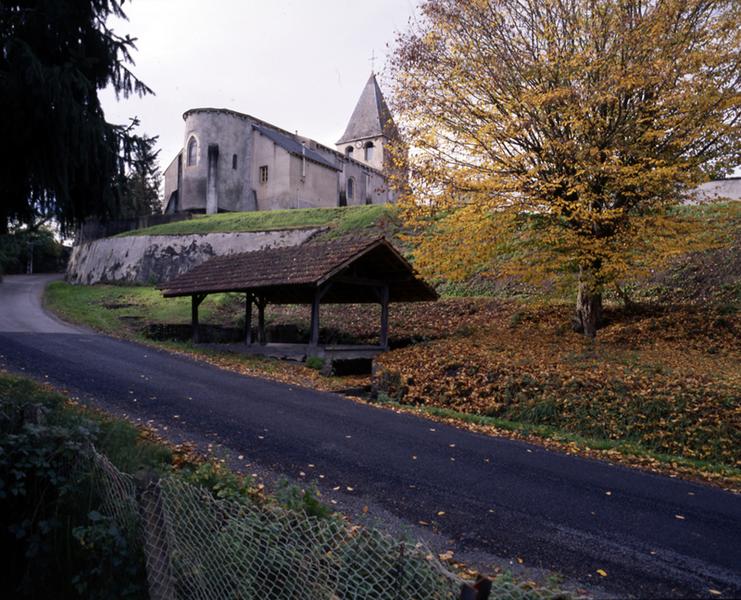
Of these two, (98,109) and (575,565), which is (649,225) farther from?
(98,109)

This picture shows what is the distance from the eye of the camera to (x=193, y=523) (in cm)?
414

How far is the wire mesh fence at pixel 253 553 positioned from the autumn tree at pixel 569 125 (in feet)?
35.8

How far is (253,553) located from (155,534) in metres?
0.78

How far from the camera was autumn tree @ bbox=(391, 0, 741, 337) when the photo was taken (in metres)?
12.5

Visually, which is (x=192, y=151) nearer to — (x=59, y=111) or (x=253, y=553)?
(x=59, y=111)

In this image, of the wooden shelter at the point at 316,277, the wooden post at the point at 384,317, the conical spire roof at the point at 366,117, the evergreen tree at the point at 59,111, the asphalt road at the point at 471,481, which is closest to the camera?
the asphalt road at the point at 471,481

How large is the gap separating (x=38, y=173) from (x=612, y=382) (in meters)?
9.99

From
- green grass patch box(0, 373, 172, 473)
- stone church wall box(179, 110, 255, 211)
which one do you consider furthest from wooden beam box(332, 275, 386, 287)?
stone church wall box(179, 110, 255, 211)

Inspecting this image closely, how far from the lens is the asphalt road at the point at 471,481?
4.75m

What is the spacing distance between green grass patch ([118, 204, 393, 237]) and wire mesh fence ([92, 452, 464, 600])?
26585 millimetres

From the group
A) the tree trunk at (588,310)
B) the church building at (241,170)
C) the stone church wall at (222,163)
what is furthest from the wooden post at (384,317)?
the stone church wall at (222,163)

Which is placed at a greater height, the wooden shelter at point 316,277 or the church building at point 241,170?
the church building at point 241,170

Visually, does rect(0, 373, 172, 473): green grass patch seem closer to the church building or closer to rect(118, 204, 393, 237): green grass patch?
rect(118, 204, 393, 237): green grass patch

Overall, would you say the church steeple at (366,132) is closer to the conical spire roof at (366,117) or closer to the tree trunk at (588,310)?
the conical spire roof at (366,117)
